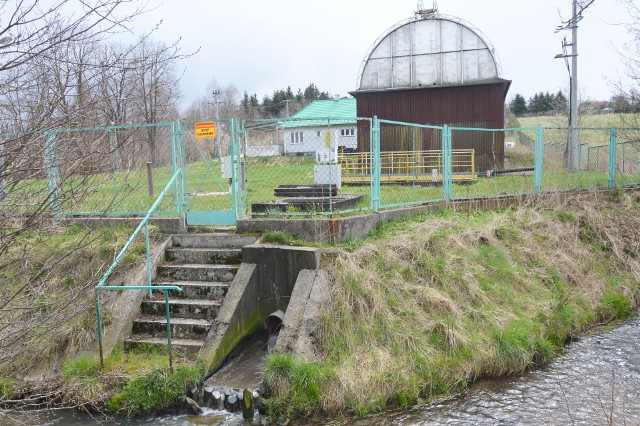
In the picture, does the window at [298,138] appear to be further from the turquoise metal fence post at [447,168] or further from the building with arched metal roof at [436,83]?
the turquoise metal fence post at [447,168]

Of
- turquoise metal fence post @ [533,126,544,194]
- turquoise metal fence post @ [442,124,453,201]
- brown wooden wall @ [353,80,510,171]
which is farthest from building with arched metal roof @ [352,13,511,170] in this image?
turquoise metal fence post @ [442,124,453,201]

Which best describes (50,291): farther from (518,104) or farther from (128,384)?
(518,104)

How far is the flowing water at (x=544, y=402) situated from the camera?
20.8ft

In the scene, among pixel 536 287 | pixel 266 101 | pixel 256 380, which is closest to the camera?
pixel 256 380

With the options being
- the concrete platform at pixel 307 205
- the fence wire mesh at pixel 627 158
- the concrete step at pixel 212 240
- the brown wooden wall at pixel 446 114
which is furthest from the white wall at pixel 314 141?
the fence wire mesh at pixel 627 158

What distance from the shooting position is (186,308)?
324 inches

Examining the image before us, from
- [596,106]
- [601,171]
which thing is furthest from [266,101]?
[601,171]

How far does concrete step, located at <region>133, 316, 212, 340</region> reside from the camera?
7.88m

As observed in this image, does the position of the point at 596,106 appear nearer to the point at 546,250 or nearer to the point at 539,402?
the point at 546,250

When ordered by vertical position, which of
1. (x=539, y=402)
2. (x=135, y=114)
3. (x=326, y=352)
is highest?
(x=135, y=114)

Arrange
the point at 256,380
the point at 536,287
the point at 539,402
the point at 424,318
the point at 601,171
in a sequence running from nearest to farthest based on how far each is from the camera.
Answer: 1. the point at 539,402
2. the point at 256,380
3. the point at 424,318
4. the point at 536,287
5. the point at 601,171

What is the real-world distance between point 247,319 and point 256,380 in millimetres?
1262

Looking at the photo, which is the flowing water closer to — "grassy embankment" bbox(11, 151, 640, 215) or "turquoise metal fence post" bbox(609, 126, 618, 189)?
"grassy embankment" bbox(11, 151, 640, 215)

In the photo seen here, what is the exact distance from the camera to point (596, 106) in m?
61.0
